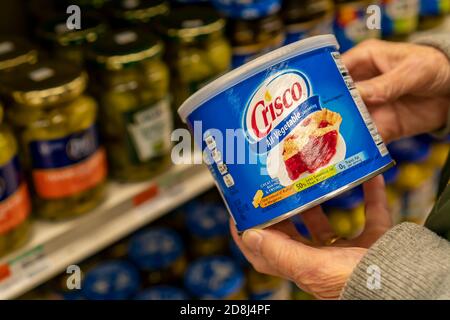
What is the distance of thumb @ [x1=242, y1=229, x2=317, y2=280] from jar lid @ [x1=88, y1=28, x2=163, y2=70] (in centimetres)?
45

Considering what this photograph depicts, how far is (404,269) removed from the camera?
752mm

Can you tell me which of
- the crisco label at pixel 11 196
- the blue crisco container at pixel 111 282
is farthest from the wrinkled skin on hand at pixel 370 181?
the blue crisco container at pixel 111 282

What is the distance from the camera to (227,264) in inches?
57.9

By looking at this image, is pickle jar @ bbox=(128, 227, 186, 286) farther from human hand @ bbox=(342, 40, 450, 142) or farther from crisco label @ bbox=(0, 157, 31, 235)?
human hand @ bbox=(342, 40, 450, 142)

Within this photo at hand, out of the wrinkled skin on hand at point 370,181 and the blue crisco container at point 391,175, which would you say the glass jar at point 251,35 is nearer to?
the wrinkled skin on hand at point 370,181

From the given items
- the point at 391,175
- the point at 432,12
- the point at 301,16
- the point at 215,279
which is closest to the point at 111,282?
the point at 215,279

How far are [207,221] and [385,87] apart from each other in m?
0.65

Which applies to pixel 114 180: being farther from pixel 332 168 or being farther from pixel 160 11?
pixel 332 168

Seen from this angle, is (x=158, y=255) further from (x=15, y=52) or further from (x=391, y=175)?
(x=391, y=175)

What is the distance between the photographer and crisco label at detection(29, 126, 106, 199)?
110cm

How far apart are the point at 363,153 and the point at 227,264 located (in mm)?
716

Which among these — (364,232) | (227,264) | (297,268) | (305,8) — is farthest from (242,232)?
(305,8)

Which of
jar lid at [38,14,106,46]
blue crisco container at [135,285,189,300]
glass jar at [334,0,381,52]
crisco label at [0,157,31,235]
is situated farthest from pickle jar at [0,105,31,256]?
glass jar at [334,0,381,52]

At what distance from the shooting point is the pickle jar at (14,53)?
116 cm
